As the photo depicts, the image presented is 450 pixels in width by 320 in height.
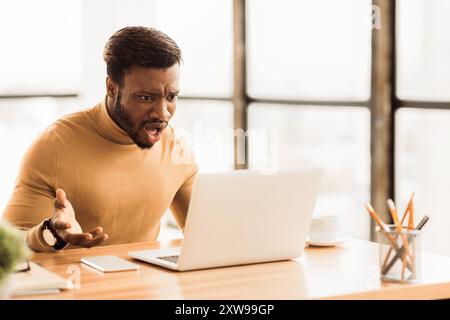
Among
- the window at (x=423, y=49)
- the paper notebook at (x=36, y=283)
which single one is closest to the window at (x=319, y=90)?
the window at (x=423, y=49)

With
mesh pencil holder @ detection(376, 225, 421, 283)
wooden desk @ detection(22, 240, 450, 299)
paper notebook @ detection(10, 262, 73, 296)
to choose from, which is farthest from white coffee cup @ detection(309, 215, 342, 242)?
paper notebook @ detection(10, 262, 73, 296)

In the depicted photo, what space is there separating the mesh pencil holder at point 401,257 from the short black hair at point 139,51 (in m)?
0.99

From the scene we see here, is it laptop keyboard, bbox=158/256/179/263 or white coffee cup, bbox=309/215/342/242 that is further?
white coffee cup, bbox=309/215/342/242

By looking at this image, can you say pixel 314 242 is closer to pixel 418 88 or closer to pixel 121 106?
pixel 121 106

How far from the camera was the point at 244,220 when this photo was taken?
7.12 feet

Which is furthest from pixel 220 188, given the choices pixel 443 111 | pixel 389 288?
pixel 443 111

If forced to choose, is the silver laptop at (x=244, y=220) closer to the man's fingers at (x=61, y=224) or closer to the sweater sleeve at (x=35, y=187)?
the man's fingers at (x=61, y=224)

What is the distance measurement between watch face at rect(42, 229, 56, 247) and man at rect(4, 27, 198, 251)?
226mm

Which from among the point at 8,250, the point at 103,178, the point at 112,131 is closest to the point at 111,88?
the point at 112,131

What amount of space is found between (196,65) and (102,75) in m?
0.63

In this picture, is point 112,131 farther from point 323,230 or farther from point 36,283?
point 36,283

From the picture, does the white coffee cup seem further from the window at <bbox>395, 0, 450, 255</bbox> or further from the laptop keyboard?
the window at <bbox>395, 0, 450, 255</bbox>

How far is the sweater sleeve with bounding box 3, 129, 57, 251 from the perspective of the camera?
101 inches

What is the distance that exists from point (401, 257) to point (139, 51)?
114cm
